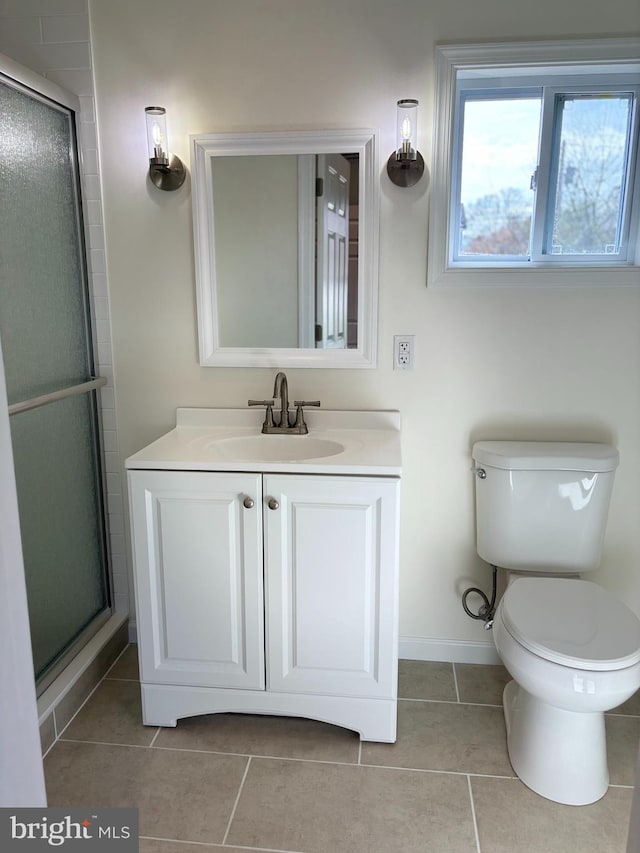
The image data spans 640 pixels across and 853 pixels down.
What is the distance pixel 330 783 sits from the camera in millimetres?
1925

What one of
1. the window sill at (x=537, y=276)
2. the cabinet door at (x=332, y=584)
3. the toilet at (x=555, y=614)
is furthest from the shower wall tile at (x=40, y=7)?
the toilet at (x=555, y=614)

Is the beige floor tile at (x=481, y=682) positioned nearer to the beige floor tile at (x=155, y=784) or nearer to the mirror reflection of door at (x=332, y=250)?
the beige floor tile at (x=155, y=784)

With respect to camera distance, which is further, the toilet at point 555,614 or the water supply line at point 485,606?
the water supply line at point 485,606

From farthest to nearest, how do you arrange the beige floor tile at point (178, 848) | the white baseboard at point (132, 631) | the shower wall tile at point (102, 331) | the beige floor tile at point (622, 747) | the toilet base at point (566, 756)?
1. the white baseboard at point (132, 631)
2. the shower wall tile at point (102, 331)
3. the beige floor tile at point (622, 747)
4. the toilet base at point (566, 756)
5. the beige floor tile at point (178, 848)

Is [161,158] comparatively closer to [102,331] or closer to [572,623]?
[102,331]

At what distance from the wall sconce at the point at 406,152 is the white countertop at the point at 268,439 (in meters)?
0.76

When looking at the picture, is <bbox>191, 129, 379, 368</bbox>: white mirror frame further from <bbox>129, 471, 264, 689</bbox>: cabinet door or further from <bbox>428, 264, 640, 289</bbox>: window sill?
<bbox>129, 471, 264, 689</bbox>: cabinet door

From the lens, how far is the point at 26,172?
6.68 ft

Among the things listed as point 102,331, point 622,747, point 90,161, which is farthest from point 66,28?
point 622,747

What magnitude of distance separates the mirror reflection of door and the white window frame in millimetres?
283

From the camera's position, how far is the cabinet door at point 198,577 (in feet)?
6.49

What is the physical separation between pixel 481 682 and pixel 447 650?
171 mm

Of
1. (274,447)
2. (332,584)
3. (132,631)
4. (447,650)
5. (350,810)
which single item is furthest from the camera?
(132,631)

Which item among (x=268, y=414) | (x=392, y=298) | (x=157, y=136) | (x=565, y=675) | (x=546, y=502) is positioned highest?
(x=157, y=136)
